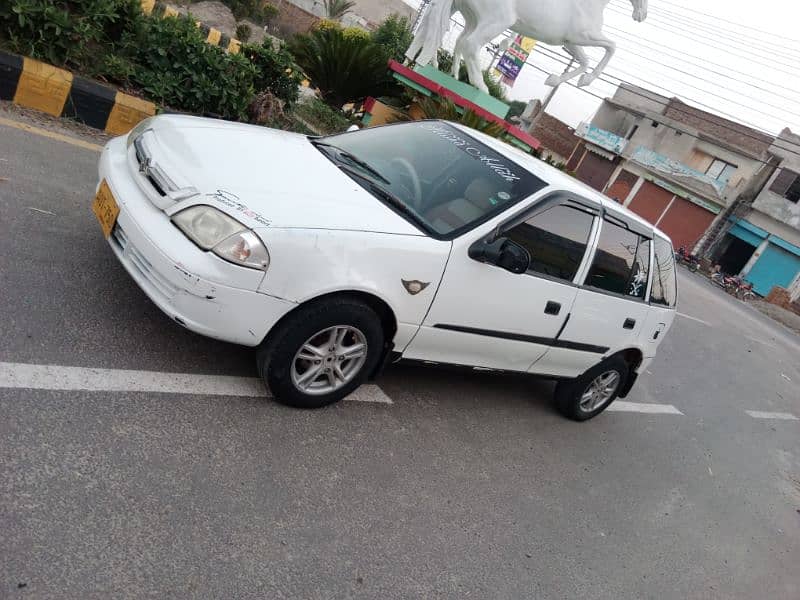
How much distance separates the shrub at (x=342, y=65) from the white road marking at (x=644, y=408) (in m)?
7.83

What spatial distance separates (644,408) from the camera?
6316 mm

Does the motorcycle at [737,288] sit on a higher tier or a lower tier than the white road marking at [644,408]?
higher

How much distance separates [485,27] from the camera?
10.3 m

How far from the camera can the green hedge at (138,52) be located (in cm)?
574

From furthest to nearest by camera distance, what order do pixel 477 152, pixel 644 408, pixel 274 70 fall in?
1. pixel 274 70
2. pixel 644 408
3. pixel 477 152

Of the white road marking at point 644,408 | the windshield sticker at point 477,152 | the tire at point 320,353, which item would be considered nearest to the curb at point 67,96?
the windshield sticker at point 477,152

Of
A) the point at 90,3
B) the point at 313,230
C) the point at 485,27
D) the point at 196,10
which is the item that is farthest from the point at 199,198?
the point at 196,10

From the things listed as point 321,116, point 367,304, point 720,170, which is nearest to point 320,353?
point 367,304

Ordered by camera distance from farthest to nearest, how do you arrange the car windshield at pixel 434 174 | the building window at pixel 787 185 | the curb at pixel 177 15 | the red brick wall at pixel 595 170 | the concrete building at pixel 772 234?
the red brick wall at pixel 595 170, the building window at pixel 787 185, the concrete building at pixel 772 234, the curb at pixel 177 15, the car windshield at pixel 434 174

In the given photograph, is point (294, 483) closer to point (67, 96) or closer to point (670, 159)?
point (67, 96)

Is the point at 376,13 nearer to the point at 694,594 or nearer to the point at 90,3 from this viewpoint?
the point at 90,3

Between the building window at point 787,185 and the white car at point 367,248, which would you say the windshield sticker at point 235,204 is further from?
the building window at point 787,185

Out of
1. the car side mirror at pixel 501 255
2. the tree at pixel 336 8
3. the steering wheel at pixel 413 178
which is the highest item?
the tree at pixel 336 8

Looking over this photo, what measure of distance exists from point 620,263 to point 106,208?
3311 millimetres
